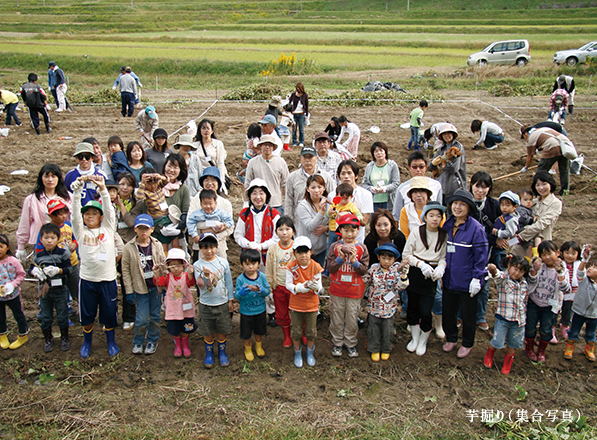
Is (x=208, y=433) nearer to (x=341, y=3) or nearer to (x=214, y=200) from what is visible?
(x=214, y=200)

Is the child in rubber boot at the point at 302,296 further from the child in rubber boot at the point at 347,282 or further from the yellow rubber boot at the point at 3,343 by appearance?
the yellow rubber boot at the point at 3,343

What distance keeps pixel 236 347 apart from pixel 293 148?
27.7 ft

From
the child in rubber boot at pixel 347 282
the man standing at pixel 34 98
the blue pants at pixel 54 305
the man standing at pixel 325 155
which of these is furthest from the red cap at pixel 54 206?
the man standing at pixel 34 98

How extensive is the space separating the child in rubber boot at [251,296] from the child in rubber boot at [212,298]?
155 millimetres

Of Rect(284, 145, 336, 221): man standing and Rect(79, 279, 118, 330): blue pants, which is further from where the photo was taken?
Rect(284, 145, 336, 221): man standing

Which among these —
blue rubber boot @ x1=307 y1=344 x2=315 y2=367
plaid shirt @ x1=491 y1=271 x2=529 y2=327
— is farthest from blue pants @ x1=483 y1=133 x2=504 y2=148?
blue rubber boot @ x1=307 y1=344 x2=315 y2=367

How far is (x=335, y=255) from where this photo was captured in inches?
201

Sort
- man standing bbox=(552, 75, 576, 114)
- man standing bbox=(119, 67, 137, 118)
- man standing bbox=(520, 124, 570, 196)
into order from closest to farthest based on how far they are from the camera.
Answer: man standing bbox=(520, 124, 570, 196) < man standing bbox=(552, 75, 576, 114) < man standing bbox=(119, 67, 137, 118)

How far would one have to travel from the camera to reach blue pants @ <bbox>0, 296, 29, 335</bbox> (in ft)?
17.1

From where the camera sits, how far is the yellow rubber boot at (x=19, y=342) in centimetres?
534

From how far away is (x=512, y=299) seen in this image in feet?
16.0

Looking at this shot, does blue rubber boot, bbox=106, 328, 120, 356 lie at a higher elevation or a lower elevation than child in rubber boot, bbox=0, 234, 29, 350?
lower

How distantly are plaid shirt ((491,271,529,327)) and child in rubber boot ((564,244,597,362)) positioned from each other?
0.69 m

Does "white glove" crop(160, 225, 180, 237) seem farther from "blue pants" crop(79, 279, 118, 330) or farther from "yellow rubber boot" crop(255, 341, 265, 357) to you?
"yellow rubber boot" crop(255, 341, 265, 357)
